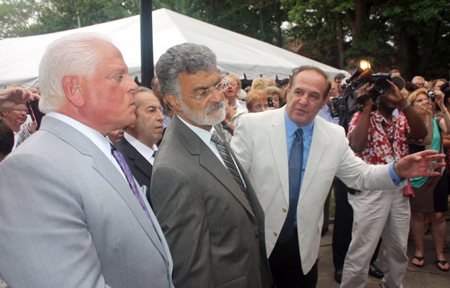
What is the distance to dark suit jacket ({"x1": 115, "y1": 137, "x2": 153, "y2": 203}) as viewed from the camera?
211cm

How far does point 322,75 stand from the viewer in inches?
89.0

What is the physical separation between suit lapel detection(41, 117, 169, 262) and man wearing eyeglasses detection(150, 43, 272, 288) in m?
0.25

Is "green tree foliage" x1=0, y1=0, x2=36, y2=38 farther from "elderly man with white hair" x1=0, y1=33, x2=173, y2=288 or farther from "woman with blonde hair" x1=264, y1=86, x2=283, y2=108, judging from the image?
"elderly man with white hair" x1=0, y1=33, x2=173, y2=288

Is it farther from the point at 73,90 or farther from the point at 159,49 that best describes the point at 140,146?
the point at 159,49

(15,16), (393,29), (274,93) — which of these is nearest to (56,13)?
(15,16)

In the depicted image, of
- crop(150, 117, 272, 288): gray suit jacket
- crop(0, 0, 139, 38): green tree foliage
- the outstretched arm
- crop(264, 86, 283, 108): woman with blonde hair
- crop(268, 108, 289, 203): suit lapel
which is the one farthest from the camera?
crop(0, 0, 139, 38): green tree foliage

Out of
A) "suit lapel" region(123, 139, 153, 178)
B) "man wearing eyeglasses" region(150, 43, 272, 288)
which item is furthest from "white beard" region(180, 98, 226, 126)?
"suit lapel" region(123, 139, 153, 178)

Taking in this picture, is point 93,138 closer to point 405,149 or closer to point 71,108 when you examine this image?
point 71,108

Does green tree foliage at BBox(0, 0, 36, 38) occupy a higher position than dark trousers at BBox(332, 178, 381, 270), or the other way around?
green tree foliage at BBox(0, 0, 36, 38)

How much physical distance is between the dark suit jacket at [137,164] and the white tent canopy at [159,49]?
2.74 m

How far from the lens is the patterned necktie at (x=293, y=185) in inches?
83.6

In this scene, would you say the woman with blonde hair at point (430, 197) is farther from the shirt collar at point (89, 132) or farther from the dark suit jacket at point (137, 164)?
the shirt collar at point (89, 132)

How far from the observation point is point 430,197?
358 cm

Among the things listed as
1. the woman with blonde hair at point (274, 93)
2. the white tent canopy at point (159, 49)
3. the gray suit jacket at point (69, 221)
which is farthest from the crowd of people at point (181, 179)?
the white tent canopy at point (159, 49)
